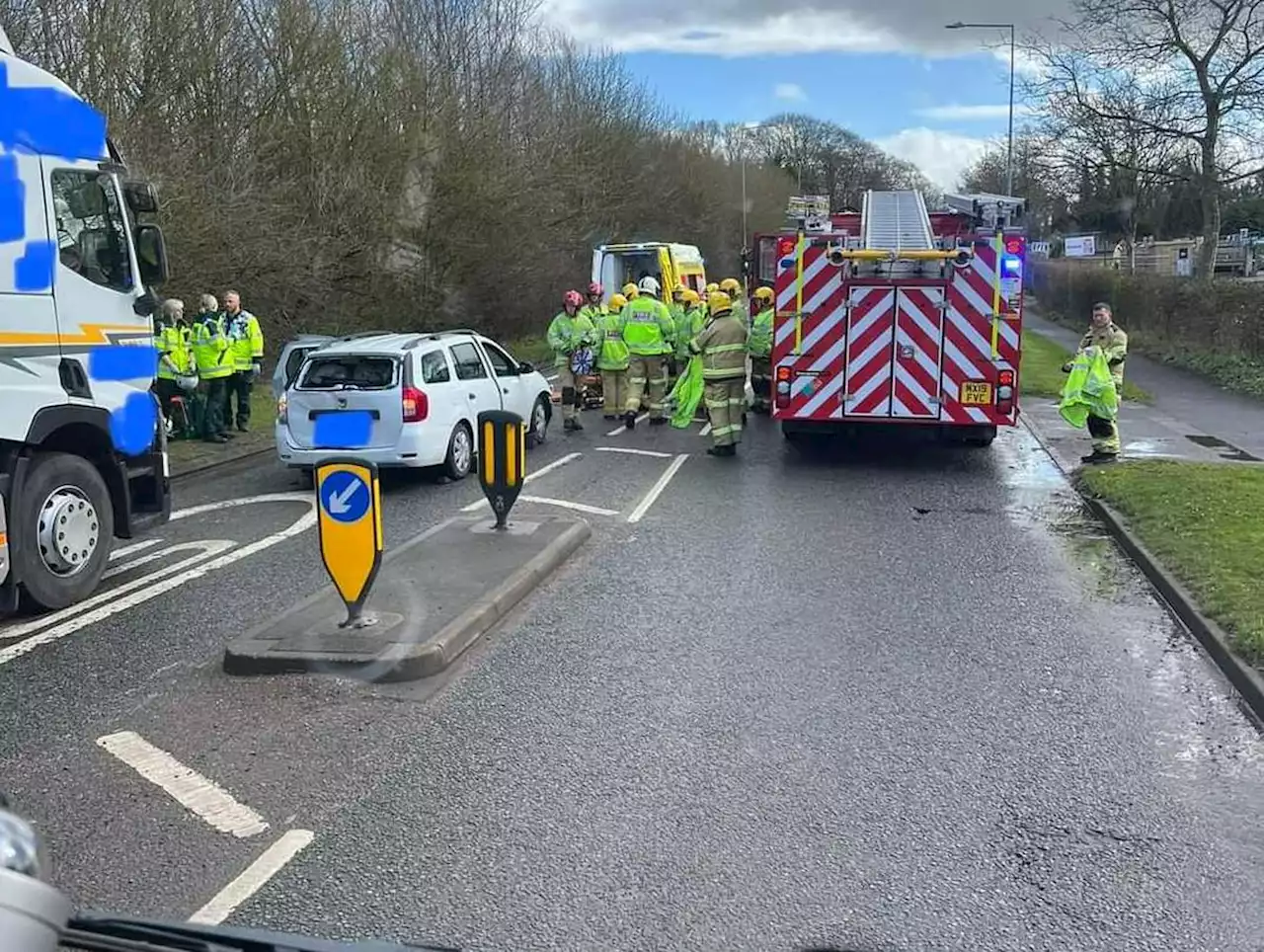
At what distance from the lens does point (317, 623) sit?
6.79 m

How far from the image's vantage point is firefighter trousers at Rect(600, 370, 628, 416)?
56.6ft

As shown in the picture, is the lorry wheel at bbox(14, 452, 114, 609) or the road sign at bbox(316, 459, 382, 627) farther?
the lorry wheel at bbox(14, 452, 114, 609)

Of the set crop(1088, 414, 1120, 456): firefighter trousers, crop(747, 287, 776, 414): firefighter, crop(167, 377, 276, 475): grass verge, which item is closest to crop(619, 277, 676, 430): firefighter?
crop(747, 287, 776, 414): firefighter

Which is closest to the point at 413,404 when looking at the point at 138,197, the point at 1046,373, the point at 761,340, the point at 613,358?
the point at 138,197

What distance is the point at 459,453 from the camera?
1249 centimetres

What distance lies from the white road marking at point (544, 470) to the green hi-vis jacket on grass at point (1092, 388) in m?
5.55

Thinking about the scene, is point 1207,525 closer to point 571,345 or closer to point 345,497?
point 345,497

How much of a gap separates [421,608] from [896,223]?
891 centimetres

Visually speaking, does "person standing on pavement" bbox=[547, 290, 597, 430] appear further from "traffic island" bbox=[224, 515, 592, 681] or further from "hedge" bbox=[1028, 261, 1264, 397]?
"hedge" bbox=[1028, 261, 1264, 397]

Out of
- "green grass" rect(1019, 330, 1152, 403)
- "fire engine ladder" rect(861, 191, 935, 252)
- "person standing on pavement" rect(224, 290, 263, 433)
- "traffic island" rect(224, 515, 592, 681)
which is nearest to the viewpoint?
"traffic island" rect(224, 515, 592, 681)

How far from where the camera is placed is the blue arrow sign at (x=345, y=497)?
6.53 metres

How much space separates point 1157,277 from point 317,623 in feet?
90.5

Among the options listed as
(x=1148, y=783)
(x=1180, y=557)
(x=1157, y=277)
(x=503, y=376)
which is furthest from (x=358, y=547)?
(x=1157, y=277)

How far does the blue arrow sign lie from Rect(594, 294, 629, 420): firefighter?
33.2ft
